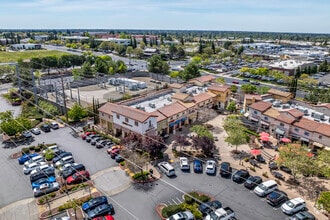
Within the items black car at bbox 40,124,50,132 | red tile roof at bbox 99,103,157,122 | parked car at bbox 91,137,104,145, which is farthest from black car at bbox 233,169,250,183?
black car at bbox 40,124,50,132

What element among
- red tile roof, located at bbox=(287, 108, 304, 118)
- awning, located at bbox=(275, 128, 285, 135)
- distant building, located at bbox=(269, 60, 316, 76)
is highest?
distant building, located at bbox=(269, 60, 316, 76)

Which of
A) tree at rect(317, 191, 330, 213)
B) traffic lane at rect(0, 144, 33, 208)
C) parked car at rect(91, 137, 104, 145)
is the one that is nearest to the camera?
tree at rect(317, 191, 330, 213)

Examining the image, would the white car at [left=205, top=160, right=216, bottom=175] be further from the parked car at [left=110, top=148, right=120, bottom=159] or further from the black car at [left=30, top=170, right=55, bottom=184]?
the black car at [left=30, top=170, right=55, bottom=184]

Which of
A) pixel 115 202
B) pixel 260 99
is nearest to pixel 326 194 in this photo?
pixel 115 202

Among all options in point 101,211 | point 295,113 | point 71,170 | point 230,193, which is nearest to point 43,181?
point 71,170

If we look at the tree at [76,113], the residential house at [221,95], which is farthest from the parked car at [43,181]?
the residential house at [221,95]

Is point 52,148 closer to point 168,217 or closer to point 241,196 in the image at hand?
point 168,217

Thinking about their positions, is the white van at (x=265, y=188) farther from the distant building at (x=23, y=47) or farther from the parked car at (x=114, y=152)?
the distant building at (x=23, y=47)
